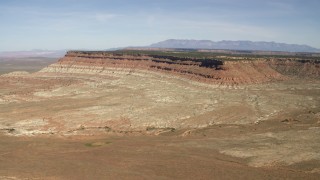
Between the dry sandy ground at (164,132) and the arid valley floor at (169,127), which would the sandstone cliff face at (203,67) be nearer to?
the arid valley floor at (169,127)

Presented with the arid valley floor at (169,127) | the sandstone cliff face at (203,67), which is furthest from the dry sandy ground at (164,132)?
the sandstone cliff face at (203,67)

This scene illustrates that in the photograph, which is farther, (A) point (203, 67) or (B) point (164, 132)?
(A) point (203, 67)

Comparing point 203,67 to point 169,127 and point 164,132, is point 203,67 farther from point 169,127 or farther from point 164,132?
point 164,132

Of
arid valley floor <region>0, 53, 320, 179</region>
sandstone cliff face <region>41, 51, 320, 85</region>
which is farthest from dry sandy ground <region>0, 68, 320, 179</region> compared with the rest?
sandstone cliff face <region>41, 51, 320, 85</region>

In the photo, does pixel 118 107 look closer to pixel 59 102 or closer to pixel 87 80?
pixel 59 102

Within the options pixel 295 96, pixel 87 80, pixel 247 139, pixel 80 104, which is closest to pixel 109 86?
pixel 87 80

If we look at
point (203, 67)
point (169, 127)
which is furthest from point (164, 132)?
point (203, 67)
